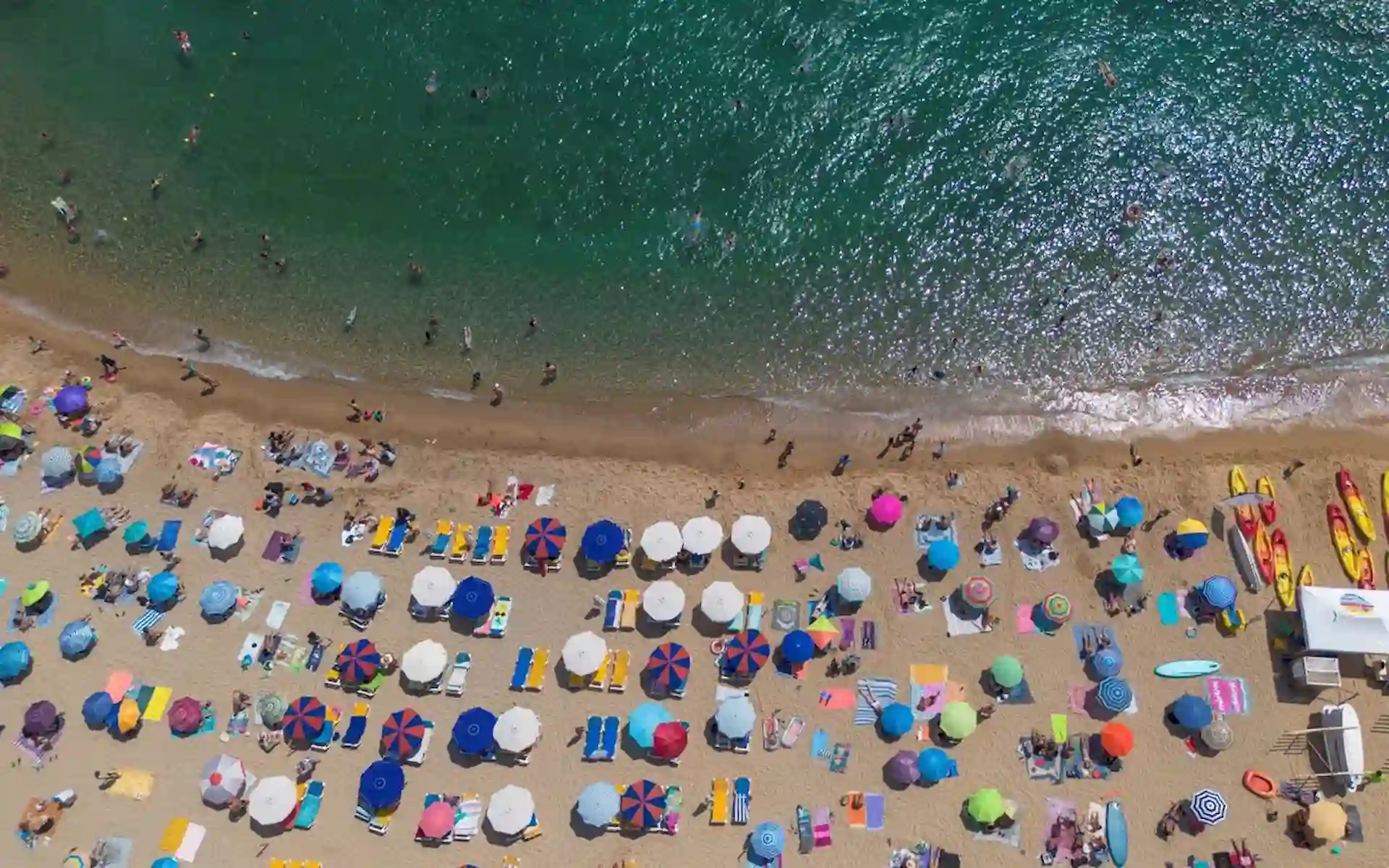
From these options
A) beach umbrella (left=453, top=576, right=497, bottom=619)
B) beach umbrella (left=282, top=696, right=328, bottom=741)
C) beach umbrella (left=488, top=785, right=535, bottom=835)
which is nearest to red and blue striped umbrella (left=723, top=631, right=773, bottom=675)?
beach umbrella (left=488, top=785, right=535, bottom=835)

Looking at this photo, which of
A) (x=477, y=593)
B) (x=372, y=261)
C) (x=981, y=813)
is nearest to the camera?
(x=981, y=813)

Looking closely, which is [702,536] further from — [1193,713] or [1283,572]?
[1283,572]

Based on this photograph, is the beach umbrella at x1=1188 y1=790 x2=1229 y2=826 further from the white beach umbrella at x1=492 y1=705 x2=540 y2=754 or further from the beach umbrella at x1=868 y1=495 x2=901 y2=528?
the white beach umbrella at x1=492 y1=705 x2=540 y2=754

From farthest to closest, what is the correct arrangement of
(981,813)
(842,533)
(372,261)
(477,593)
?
1. (372,261)
2. (842,533)
3. (477,593)
4. (981,813)

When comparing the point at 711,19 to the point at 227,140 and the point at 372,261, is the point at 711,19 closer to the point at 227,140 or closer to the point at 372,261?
the point at 372,261

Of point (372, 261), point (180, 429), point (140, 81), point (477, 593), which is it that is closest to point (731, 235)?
point (372, 261)

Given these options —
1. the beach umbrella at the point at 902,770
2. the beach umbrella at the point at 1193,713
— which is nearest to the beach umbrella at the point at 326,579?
the beach umbrella at the point at 902,770

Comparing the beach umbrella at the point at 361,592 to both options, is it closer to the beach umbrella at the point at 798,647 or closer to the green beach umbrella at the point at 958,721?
the beach umbrella at the point at 798,647

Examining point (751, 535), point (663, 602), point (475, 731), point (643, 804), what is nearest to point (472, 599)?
point (475, 731)
